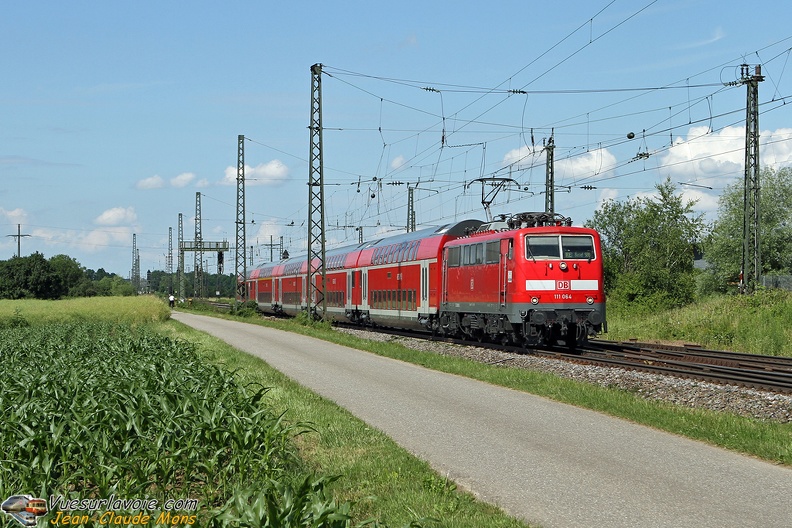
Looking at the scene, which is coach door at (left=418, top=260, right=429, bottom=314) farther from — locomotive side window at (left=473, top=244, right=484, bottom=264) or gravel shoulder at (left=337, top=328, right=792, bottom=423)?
gravel shoulder at (left=337, top=328, right=792, bottom=423)

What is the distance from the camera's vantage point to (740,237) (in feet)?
202

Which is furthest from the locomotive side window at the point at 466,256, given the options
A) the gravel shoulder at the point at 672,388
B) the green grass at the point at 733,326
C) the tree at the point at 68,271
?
the tree at the point at 68,271

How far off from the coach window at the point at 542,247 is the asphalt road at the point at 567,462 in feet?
29.2

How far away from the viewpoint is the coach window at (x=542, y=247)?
2512cm

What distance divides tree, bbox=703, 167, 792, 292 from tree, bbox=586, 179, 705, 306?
2.04 metres

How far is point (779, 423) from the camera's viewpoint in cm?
1329

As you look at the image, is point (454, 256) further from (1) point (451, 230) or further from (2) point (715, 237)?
(2) point (715, 237)

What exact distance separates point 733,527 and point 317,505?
3664 millimetres

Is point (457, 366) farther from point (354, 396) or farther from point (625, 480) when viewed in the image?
point (625, 480)

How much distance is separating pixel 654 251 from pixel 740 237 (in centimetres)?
607

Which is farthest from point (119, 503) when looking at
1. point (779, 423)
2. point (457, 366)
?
point (457, 366)

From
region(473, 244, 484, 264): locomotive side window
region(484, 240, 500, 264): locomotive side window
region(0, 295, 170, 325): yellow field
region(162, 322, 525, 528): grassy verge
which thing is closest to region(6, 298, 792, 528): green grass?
region(162, 322, 525, 528): grassy verge

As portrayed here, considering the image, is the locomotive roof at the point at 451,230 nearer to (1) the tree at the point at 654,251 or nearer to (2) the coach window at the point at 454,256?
(2) the coach window at the point at 454,256

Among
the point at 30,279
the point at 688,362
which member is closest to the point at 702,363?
the point at 688,362
